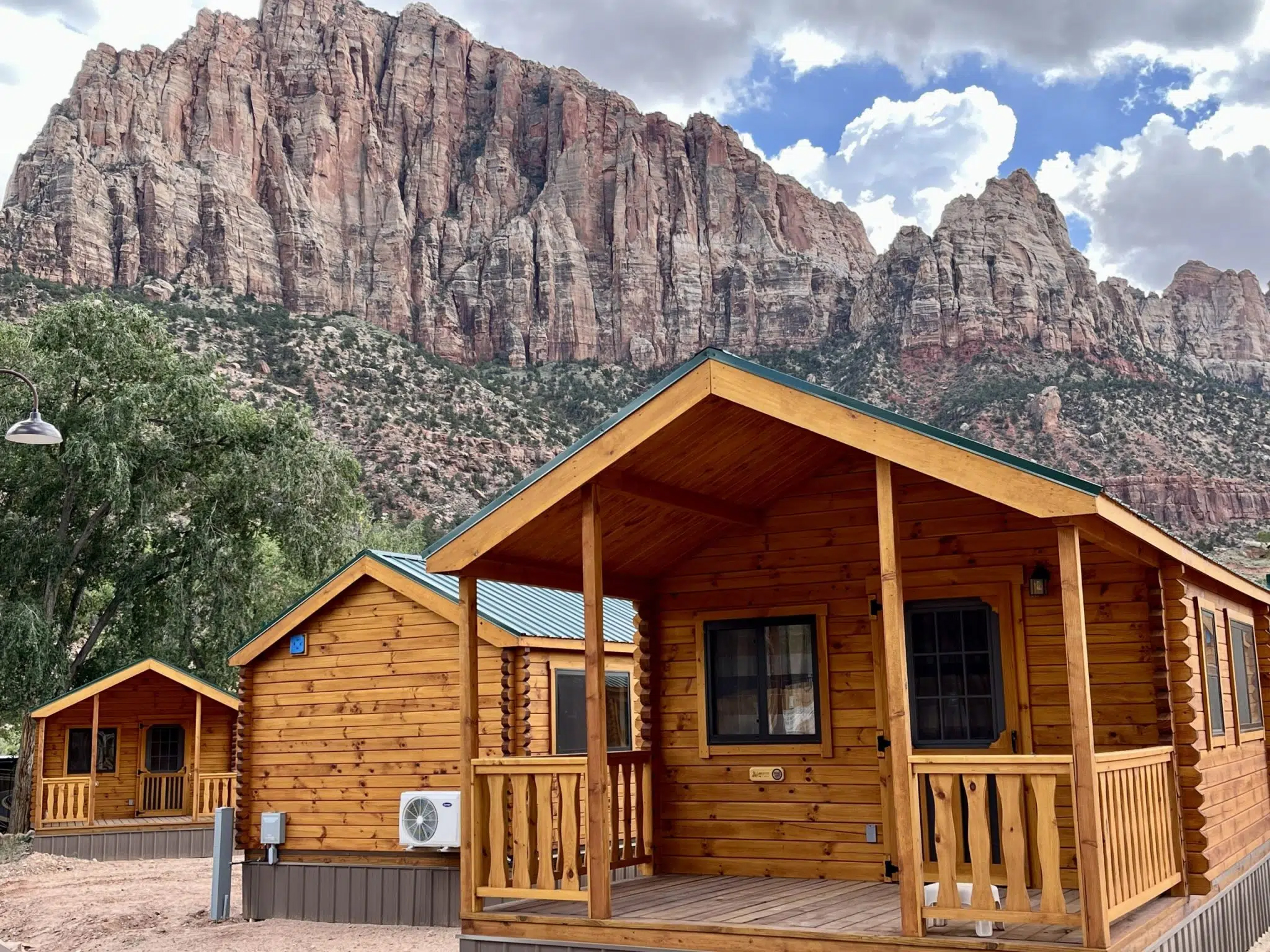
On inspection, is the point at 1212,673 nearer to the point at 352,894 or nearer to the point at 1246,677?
the point at 1246,677

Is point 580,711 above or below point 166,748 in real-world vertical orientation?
above

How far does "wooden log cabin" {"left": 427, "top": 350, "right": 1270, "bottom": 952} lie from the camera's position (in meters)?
5.98

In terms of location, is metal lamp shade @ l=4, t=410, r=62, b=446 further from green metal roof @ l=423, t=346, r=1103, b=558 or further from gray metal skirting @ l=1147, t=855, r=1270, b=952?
gray metal skirting @ l=1147, t=855, r=1270, b=952

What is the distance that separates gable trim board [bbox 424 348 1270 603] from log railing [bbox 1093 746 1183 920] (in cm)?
122

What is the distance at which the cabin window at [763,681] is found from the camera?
859 centimetres

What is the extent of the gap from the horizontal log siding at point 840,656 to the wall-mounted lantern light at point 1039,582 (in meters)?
0.05

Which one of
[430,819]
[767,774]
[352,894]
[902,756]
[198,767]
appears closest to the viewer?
[902,756]

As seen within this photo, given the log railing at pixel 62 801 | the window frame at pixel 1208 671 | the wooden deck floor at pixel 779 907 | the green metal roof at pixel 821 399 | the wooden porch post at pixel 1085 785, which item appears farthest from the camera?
the log railing at pixel 62 801

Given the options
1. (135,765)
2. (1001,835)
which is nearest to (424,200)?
(135,765)

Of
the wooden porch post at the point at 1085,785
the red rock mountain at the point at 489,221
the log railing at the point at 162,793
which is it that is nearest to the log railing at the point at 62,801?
the log railing at the point at 162,793

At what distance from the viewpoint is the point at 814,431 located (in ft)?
21.8

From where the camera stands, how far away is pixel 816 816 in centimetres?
843

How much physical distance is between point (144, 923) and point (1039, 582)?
1043cm

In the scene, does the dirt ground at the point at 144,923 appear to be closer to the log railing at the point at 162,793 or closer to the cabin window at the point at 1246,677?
the log railing at the point at 162,793
